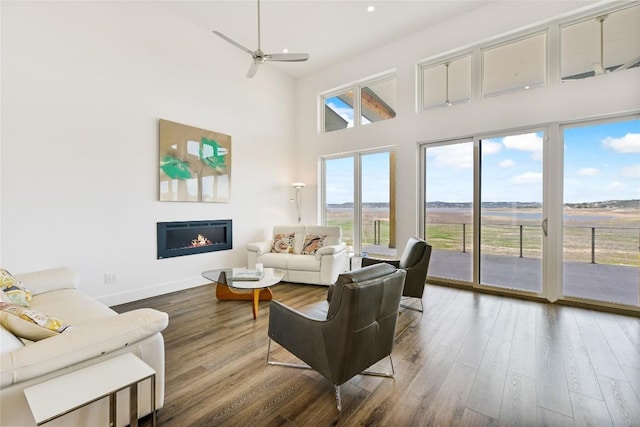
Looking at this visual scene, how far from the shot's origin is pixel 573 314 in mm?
3297

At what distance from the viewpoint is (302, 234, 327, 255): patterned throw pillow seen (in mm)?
4921

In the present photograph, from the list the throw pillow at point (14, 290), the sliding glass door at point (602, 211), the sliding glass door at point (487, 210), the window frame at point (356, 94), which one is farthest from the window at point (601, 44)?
the throw pillow at point (14, 290)

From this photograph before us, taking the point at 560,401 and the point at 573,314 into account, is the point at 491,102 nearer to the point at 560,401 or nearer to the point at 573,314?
the point at 573,314

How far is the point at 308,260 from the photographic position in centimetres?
452

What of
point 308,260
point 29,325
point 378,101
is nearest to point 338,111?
point 378,101

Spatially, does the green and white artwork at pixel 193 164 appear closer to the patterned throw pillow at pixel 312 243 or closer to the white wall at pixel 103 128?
the white wall at pixel 103 128

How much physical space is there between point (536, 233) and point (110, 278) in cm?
568

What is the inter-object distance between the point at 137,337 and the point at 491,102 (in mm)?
4882

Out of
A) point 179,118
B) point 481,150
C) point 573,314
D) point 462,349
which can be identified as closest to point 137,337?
point 462,349

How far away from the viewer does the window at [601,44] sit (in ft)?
11.0

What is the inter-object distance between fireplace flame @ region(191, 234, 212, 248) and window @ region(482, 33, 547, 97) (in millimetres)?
4888

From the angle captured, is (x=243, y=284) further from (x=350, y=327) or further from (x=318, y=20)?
(x=318, y=20)

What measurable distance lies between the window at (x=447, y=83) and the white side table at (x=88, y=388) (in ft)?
16.6

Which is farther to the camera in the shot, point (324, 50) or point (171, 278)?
point (324, 50)
